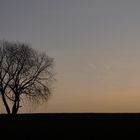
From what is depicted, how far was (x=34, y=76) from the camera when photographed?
6141 centimetres
